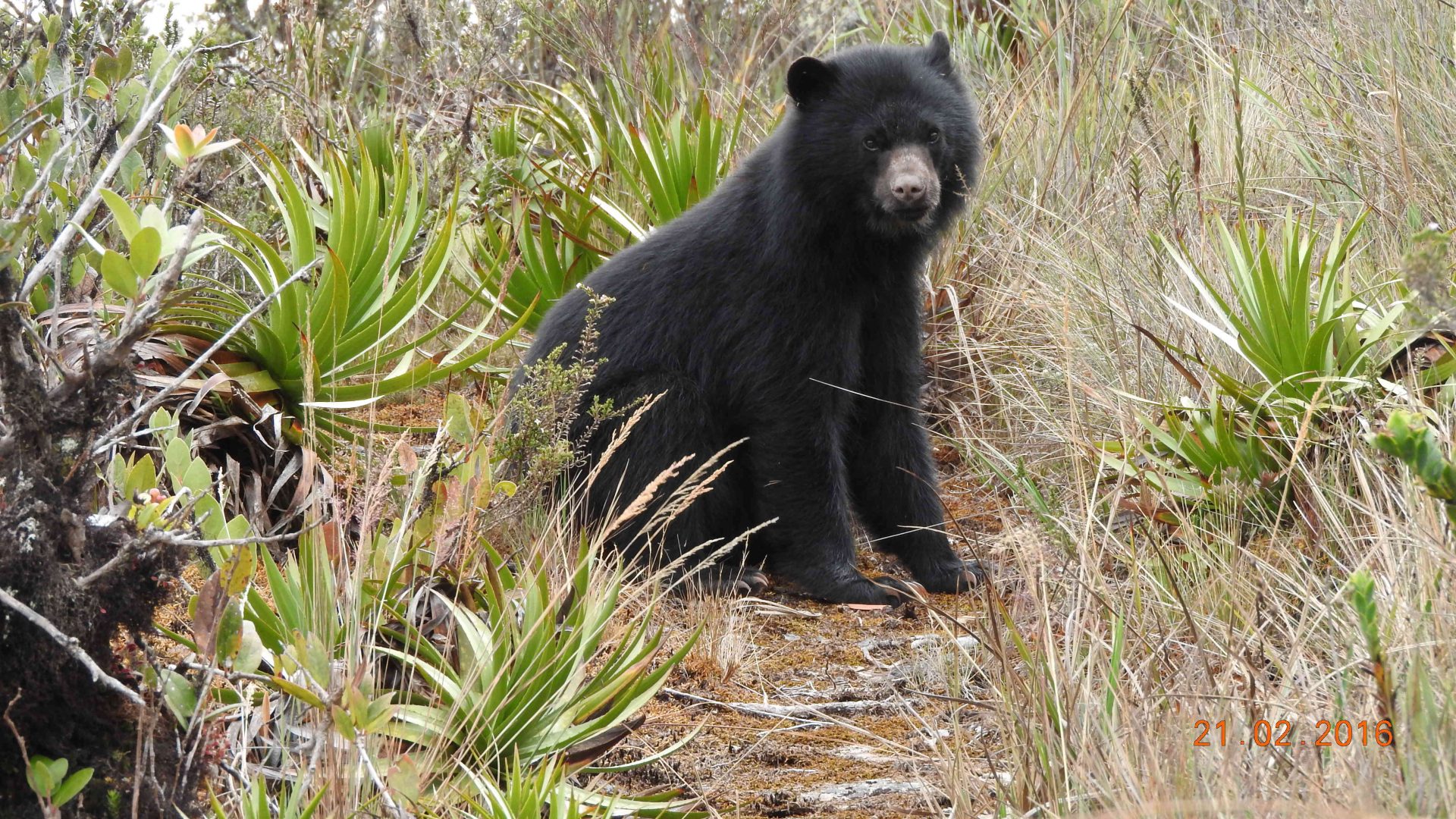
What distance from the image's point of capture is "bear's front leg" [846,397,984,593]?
4758 mm

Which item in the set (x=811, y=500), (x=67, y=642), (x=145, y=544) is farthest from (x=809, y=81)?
(x=67, y=642)

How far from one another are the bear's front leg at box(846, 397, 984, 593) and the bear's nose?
79 cm

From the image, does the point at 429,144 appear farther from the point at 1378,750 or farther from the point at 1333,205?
the point at 1378,750

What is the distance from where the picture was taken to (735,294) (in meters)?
4.58

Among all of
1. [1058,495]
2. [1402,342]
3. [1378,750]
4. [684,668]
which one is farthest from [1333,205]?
[1378,750]

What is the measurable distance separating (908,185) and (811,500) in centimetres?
112

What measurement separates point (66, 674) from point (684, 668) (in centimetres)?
185

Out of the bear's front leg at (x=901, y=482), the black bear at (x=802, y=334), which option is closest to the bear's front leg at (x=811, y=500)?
the black bear at (x=802, y=334)

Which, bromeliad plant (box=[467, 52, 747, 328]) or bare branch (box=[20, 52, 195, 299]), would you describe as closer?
bare branch (box=[20, 52, 195, 299])

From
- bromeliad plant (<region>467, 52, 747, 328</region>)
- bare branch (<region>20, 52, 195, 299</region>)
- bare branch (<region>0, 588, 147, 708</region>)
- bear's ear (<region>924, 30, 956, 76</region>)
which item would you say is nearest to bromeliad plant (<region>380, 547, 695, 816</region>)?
bare branch (<region>0, 588, 147, 708</region>)

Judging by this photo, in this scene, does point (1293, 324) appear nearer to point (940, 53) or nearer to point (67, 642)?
point (940, 53)

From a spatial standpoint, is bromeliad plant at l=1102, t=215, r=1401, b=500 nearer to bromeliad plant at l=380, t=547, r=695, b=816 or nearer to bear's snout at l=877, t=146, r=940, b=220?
bear's snout at l=877, t=146, r=940, b=220

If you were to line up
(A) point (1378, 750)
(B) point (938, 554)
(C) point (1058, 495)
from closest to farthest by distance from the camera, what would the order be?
(A) point (1378, 750) → (C) point (1058, 495) → (B) point (938, 554)
